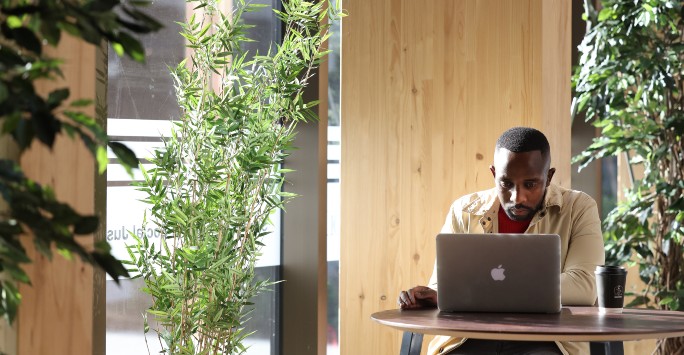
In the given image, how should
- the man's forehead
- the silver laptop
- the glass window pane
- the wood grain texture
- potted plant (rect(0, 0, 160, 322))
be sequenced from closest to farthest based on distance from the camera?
potted plant (rect(0, 0, 160, 322))
the wood grain texture
the silver laptop
the man's forehead
the glass window pane

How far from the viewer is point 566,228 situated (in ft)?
10.3

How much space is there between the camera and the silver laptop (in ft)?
8.24

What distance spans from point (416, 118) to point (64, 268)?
2.28 meters

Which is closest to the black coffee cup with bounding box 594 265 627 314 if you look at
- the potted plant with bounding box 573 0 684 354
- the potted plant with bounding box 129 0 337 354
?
the potted plant with bounding box 129 0 337 354

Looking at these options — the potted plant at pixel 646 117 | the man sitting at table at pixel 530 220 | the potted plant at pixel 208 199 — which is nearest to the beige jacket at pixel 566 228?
the man sitting at table at pixel 530 220

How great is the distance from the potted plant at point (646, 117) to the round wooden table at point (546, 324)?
4.92 feet

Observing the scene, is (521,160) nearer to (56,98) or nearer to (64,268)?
(64,268)

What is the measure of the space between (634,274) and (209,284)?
3072mm

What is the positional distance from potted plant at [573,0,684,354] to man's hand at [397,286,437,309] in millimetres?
1643

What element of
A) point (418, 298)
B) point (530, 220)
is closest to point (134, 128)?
point (418, 298)

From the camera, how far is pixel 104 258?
1149mm

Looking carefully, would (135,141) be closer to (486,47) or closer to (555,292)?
(486,47)

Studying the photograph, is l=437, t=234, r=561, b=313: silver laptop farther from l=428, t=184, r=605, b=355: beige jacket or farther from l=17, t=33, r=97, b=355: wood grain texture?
l=17, t=33, r=97, b=355: wood grain texture

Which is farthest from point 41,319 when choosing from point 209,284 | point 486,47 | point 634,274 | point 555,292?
point 634,274
